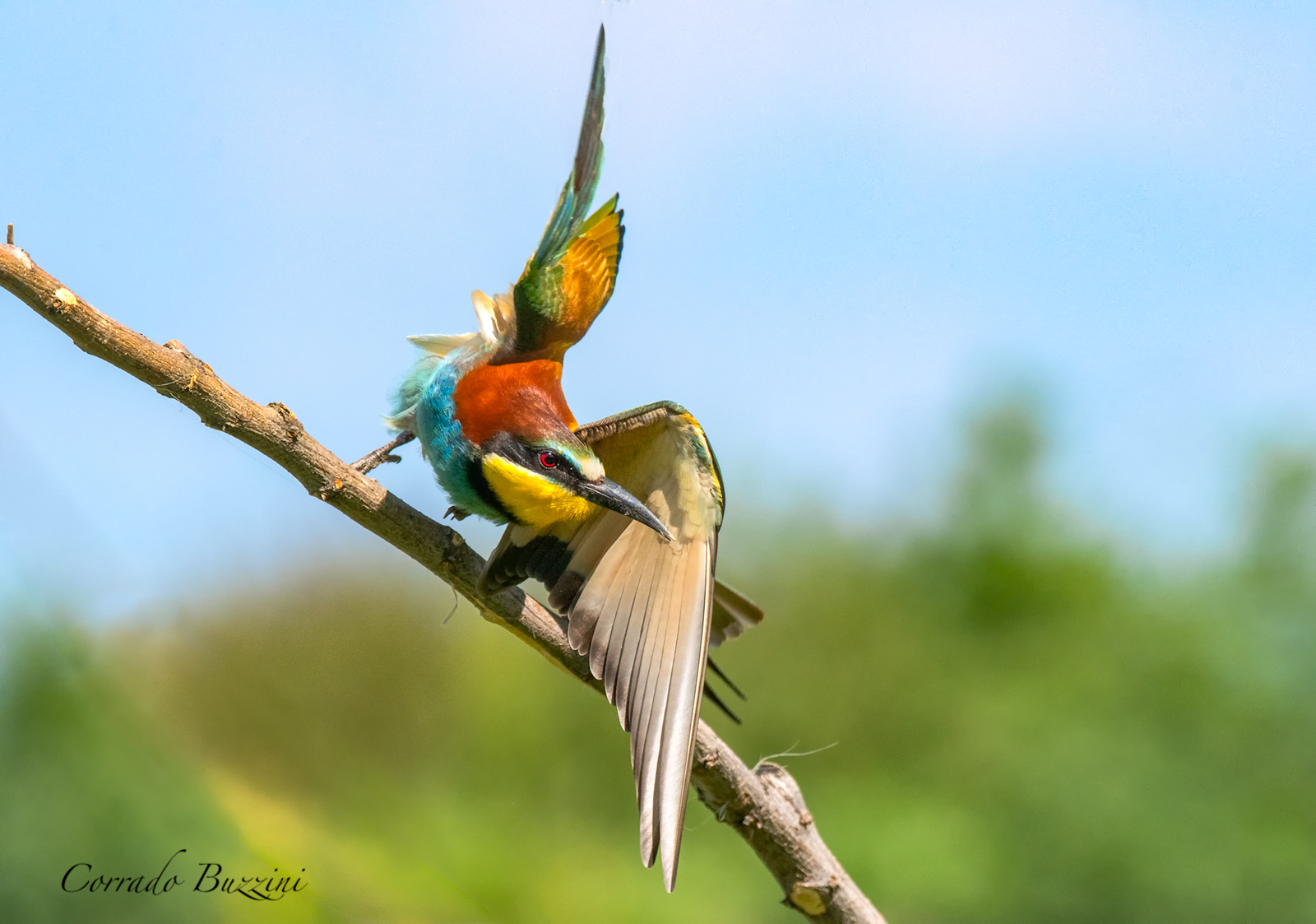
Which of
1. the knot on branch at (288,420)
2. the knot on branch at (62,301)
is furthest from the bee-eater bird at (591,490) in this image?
the knot on branch at (62,301)

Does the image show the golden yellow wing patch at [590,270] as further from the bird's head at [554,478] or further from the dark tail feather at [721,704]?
the dark tail feather at [721,704]

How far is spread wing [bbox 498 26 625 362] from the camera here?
2.46 feet

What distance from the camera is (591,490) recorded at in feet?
2.68

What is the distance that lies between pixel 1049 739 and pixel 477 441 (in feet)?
10.3

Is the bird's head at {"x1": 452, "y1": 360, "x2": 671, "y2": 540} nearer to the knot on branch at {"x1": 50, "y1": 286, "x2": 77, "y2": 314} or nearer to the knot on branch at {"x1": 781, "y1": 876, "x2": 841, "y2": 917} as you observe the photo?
the knot on branch at {"x1": 50, "y1": 286, "x2": 77, "y2": 314}

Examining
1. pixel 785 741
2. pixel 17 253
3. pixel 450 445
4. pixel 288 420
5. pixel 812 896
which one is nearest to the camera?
pixel 17 253

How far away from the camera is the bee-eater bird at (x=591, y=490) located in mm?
802

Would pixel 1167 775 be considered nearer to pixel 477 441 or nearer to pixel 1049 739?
pixel 1049 739

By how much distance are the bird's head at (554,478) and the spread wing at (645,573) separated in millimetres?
50

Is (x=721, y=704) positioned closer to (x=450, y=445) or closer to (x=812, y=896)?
(x=812, y=896)

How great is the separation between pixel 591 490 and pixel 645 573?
0.12 metres

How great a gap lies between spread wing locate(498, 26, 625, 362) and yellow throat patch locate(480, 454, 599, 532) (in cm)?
10

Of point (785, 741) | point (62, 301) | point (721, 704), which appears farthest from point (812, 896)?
point (785, 741)

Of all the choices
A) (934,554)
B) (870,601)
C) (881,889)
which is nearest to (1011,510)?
(934,554)
